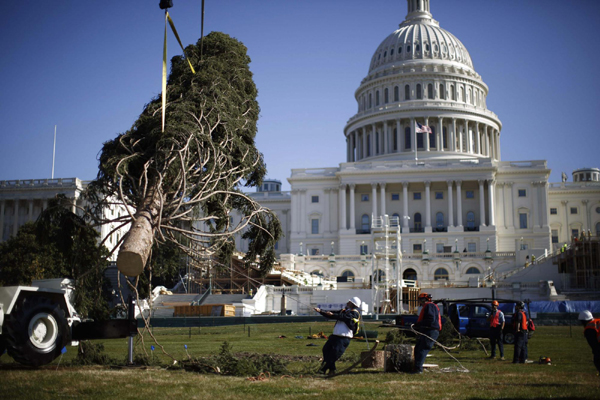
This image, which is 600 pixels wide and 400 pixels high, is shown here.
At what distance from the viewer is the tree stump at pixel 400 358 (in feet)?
56.6

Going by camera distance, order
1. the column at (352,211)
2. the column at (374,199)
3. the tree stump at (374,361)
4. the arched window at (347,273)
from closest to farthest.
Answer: the tree stump at (374,361) < the arched window at (347,273) < the column at (352,211) < the column at (374,199)

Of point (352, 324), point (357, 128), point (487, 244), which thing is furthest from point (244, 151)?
point (357, 128)

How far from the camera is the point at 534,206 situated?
326ft

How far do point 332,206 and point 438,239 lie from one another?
16.7 m

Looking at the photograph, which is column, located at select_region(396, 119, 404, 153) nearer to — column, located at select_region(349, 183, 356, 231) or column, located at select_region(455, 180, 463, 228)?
column, located at select_region(349, 183, 356, 231)

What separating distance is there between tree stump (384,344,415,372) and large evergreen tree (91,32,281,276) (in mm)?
5539

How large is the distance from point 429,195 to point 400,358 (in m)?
84.7

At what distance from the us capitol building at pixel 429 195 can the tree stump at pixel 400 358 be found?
58.3 metres

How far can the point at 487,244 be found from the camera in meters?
93.8

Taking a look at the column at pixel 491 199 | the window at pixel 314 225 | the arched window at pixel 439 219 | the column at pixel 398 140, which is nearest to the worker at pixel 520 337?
the column at pixel 491 199

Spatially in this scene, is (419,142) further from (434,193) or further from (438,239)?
(438,239)

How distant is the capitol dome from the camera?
114 metres

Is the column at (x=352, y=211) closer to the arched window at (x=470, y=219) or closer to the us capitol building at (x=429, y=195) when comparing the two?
the us capitol building at (x=429, y=195)

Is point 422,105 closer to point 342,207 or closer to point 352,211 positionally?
point 352,211
